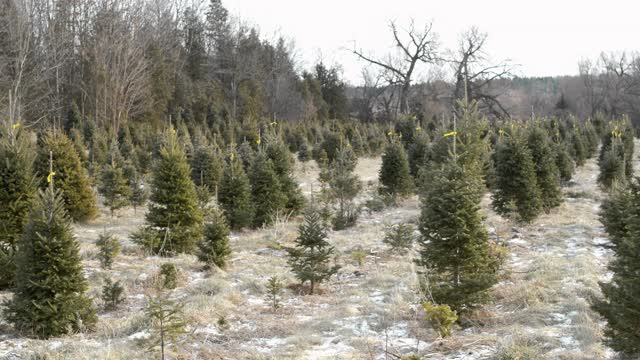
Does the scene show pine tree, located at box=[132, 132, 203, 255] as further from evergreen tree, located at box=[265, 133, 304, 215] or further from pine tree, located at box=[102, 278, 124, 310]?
evergreen tree, located at box=[265, 133, 304, 215]

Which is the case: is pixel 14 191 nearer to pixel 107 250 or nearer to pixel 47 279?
pixel 107 250

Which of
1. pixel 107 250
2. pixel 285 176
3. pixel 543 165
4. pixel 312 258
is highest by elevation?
pixel 543 165

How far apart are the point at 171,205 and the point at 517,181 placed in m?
7.12

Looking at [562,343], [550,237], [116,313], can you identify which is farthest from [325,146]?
[562,343]

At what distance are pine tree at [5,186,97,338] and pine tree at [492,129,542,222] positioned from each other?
27.3 ft

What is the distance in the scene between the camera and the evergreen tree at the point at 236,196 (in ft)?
37.3

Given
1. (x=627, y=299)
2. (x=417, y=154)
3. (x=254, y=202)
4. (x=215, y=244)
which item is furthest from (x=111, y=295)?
(x=417, y=154)

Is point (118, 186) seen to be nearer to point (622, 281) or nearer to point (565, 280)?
point (565, 280)

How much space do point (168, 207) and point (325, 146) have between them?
1407 cm

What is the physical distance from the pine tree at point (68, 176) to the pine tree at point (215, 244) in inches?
165

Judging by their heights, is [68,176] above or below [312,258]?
above

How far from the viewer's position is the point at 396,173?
14539mm

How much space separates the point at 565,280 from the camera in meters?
7.05

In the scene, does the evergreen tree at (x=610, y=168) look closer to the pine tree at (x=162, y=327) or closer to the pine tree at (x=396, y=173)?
the pine tree at (x=396, y=173)
